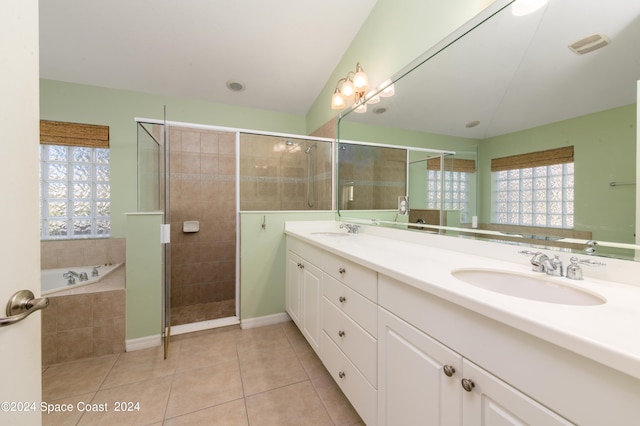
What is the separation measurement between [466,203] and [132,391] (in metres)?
2.22

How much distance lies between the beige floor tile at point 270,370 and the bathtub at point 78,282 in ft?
3.89

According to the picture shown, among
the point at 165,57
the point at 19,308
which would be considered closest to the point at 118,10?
the point at 165,57

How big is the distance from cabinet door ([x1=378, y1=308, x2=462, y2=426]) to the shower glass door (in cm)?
165

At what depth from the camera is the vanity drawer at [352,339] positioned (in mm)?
1061

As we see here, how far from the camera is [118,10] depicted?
189 cm

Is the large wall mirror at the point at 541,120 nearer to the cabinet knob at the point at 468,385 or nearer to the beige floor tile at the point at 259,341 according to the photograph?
the cabinet knob at the point at 468,385

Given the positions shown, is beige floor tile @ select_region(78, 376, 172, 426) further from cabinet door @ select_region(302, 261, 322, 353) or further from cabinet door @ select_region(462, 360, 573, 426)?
cabinet door @ select_region(462, 360, 573, 426)

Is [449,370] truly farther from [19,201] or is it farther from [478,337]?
[19,201]

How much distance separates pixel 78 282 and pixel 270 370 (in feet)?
6.66

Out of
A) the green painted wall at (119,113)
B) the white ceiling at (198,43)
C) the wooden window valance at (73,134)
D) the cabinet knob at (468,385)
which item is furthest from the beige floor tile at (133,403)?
the white ceiling at (198,43)

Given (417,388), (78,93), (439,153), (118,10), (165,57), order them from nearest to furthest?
(417,388), (439,153), (118,10), (165,57), (78,93)

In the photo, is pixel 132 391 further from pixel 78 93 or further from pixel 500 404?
pixel 78 93

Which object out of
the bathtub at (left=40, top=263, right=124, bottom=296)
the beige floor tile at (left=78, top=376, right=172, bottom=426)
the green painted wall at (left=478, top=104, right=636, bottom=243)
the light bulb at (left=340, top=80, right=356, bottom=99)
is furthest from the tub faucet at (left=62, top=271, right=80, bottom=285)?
the green painted wall at (left=478, top=104, right=636, bottom=243)

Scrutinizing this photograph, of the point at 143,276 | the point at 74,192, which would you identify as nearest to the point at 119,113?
the point at 74,192
